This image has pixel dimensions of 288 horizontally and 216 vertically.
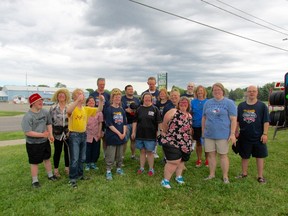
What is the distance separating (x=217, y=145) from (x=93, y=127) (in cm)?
275

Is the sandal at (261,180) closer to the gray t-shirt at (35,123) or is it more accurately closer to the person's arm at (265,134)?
the person's arm at (265,134)

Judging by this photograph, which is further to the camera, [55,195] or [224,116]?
[224,116]

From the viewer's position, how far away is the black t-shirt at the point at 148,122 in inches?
208

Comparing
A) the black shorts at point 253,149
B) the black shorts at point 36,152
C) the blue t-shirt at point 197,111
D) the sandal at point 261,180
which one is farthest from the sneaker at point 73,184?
the sandal at point 261,180

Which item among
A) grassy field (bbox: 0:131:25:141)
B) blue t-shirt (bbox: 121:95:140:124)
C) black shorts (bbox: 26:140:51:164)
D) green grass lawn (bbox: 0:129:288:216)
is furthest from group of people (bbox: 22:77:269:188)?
grassy field (bbox: 0:131:25:141)

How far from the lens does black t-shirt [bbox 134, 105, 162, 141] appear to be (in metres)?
5.29

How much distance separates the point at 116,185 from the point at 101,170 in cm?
110

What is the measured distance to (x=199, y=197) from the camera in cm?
421

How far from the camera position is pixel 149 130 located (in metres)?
5.29

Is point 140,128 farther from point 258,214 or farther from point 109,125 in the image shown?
point 258,214

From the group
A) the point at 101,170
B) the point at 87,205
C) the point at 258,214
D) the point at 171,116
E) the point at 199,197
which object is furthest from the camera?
the point at 101,170

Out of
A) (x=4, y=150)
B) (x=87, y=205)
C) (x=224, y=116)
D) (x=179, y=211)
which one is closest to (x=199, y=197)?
(x=179, y=211)

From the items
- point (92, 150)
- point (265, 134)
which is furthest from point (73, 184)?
point (265, 134)

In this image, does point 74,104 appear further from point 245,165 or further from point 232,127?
point 245,165
